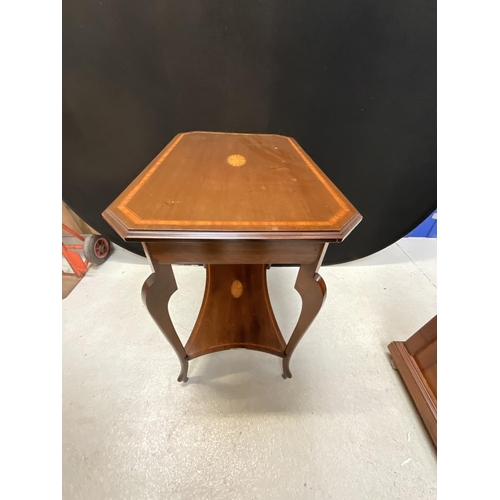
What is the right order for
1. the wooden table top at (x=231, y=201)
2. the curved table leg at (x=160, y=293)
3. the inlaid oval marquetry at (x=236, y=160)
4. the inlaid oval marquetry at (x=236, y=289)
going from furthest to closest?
1. the inlaid oval marquetry at (x=236, y=289)
2. the inlaid oval marquetry at (x=236, y=160)
3. the curved table leg at (x=160, y=293)
4. the wooden table top at (x=231, y=201)

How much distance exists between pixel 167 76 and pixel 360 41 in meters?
0.70

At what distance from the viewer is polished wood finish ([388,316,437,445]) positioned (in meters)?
0.91

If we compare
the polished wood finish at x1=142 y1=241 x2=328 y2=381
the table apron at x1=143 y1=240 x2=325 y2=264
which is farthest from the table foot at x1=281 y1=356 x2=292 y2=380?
the table apron at x1=143 y1=240 x2=325 y2=264

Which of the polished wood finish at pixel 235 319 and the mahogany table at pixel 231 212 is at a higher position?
the mahogany table at pixel 231 212

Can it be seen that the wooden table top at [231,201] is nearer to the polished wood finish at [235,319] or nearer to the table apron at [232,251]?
the table apron at [232,251]

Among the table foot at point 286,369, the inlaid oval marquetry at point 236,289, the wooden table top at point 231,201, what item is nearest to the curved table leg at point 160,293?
the wooden table top at point 231,201

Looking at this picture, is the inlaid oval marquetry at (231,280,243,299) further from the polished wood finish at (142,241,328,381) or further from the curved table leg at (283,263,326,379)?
the curved table leg at (283,263,326,379)

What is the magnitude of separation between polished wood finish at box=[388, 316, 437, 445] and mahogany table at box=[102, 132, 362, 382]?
0.45m

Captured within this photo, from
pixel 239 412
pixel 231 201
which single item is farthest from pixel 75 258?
pixel 231 201

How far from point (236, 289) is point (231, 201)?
505 millimetres

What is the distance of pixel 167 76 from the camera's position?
1.06 meters

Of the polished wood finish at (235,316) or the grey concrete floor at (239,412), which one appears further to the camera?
the polished wood finish at (235,316)

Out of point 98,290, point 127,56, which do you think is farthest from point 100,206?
point 127,56

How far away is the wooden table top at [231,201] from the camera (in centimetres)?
52
